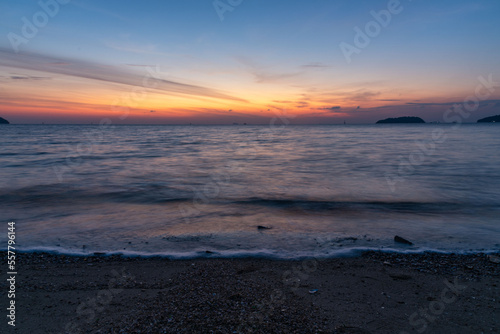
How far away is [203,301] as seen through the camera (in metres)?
3.82

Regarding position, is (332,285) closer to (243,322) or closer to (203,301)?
(243,322)

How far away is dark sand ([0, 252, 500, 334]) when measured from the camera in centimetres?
341

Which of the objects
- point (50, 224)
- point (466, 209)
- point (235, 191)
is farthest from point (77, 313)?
point (466, 209)

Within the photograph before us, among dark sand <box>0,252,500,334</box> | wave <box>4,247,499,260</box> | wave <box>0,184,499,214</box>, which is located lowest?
wave <box>0,184,499,214</box>

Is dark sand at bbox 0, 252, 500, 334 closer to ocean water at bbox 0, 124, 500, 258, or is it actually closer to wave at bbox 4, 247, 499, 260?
wave at bbox 4, 247, 499, 260

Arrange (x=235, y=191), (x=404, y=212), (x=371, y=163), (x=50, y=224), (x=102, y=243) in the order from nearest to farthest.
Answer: (x=102, y=243)
(x=50, y=224)
(x=404, y=212)
(x=235, y=191)
(x=371, y=163)

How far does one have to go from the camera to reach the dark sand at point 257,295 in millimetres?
3414

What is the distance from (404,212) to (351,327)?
6539 millimetres

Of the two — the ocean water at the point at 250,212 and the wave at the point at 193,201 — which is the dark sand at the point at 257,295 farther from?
the wave at the point at 193,201

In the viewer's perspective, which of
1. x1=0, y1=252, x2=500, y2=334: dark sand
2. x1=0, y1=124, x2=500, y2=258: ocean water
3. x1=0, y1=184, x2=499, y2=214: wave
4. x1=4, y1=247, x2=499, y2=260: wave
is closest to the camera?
x1=0, y1=252, x2=500, y2=334: dark sand

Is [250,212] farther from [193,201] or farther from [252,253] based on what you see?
[252,253]

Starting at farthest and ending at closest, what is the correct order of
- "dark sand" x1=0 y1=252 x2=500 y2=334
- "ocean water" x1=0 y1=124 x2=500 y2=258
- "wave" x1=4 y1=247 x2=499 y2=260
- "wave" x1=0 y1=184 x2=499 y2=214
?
"wave" x1=0 y1=184 x2=499 y2=214 → "ocean water" x1=0 y1=124 x2=500 y2=258 → "wave" x1=4 y1=247 x2=499 y2=260 → "dark sand" x1=0 y1=252 x2=500 y2=334

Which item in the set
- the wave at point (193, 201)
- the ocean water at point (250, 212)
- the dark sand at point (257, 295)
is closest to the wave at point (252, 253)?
the ocean water at point (250, 212)

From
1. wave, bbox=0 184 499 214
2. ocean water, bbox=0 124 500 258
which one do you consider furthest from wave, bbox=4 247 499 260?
wave, bbox=0 184 499 214
